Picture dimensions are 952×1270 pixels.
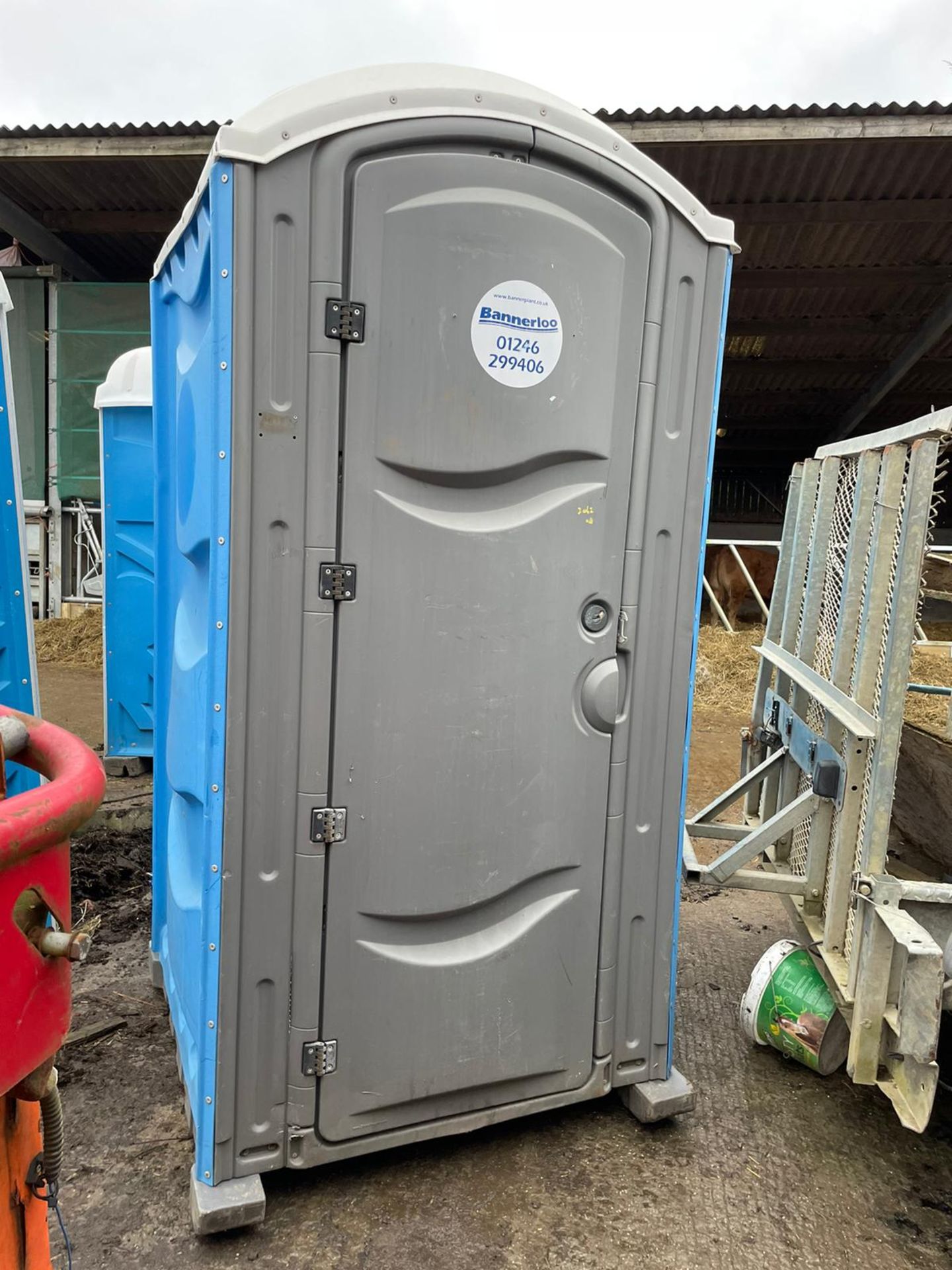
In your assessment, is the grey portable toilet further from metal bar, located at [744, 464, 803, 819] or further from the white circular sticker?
metal bar, located at [744, 464, 803, 819]

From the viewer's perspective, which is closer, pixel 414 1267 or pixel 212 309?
pixel 212 309

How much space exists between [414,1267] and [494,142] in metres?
2.58

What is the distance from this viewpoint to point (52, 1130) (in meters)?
1.19

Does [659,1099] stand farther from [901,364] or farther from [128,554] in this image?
[901,364]

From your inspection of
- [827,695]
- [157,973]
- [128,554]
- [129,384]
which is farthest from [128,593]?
[827,695]

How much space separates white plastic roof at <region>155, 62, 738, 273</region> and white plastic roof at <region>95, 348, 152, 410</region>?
3.07 meters

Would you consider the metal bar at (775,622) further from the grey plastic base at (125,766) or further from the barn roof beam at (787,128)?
the barn roof beam at (787,128)

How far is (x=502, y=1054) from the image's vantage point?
2.41m

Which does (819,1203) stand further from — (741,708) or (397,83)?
(741,708)

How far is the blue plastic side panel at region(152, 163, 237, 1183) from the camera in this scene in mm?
1960

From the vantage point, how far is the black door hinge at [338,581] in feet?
6.72

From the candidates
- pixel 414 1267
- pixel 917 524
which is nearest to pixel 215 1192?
pixel 414 1267

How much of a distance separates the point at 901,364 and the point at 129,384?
1085cm

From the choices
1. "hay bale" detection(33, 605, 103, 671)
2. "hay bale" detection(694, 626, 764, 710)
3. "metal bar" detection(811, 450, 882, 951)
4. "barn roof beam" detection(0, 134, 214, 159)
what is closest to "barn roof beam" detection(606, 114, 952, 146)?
"barn roof beam" detection(0, 134, 214, 159)
